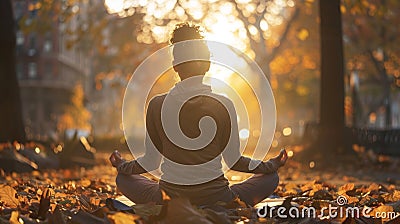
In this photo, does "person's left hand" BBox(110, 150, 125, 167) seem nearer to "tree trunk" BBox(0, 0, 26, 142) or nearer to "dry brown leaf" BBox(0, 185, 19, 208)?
"dry brown leaf" BBox(0, 185, 19, 208)

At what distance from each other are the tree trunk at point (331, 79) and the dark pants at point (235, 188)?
405 inches

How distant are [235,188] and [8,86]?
1091 cm

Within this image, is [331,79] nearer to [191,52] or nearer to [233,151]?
[233,151]

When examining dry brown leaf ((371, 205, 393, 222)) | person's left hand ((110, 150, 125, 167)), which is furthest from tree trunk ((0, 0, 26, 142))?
dry brown leaf ((371, 205, 393, 222))

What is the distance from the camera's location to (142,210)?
4809 mm

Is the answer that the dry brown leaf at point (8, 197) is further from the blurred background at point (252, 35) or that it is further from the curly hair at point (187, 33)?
the blurred background at point (252, 35)

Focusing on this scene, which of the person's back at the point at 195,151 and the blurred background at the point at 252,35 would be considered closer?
the person's back at the point at 195,151

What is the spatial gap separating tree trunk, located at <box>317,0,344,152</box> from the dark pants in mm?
10276

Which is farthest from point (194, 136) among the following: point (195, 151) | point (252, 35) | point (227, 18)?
point (252, 35)

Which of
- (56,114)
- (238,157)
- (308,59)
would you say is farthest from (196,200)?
(56,114)

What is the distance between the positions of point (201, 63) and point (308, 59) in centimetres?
3641

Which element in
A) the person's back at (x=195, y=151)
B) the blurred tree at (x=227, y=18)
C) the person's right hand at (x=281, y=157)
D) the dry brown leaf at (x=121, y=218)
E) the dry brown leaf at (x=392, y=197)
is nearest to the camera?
the dry brown leaf at (x=121, y=218)

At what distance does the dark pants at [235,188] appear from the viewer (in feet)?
18.8

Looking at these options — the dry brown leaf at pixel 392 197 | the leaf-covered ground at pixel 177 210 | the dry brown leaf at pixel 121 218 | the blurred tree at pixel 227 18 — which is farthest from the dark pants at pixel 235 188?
the blurred tree at pixel 227 18
